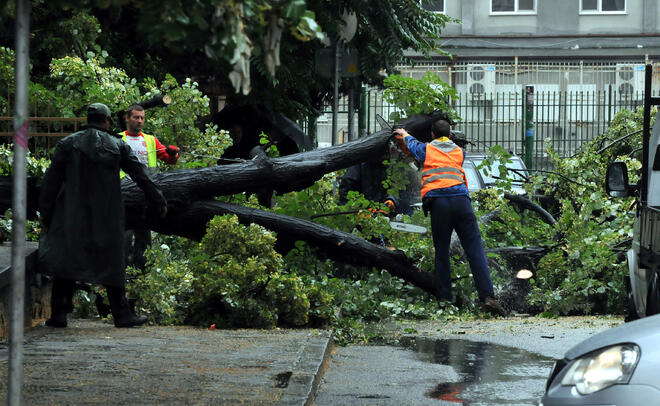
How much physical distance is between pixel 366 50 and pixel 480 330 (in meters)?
5.43

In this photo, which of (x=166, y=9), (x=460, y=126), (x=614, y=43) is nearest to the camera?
Answer: (x=166, y=9)

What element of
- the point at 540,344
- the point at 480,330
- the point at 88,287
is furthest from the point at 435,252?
the point at 88,287

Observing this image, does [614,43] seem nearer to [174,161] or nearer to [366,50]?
[366,50]

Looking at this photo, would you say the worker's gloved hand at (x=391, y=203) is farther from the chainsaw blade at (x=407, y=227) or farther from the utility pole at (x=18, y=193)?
the utility pole at (x=18, y=193)

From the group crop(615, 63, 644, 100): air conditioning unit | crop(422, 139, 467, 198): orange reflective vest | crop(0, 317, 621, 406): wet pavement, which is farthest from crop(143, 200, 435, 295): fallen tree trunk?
crop(615, 63, 644, 100): air conditioning unit

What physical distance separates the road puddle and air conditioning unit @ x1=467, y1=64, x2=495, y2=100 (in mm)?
24077

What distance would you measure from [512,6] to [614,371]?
3269 centimetres

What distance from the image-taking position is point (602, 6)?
116 ft

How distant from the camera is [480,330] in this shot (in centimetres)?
973

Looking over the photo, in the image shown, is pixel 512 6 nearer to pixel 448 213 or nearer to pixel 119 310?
pixel 448 213

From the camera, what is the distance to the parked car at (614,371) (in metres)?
3.91

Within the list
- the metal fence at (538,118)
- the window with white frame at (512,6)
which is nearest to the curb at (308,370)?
the metal fence at (538,118)

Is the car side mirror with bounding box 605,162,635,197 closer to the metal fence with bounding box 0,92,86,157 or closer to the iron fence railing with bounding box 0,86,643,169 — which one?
the metal fence with bounding box 0,92,86,157

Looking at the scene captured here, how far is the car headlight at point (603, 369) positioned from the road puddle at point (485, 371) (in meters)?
1.99
